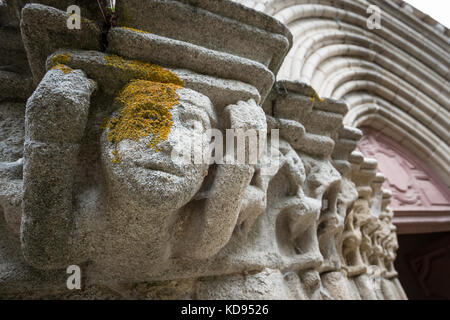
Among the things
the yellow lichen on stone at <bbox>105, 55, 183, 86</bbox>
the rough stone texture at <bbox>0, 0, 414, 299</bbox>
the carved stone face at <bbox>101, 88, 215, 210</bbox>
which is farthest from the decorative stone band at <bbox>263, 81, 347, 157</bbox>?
the carved stone face at <bbox>101, 88, 215, 210</bbox>

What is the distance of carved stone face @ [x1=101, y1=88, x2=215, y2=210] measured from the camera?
56cm

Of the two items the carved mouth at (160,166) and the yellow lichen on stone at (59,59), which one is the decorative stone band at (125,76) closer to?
the yellow lichen on stone at (59,59)

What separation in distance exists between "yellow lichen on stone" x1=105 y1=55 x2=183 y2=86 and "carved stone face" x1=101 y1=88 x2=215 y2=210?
0.17 m

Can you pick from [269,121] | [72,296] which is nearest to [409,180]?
[269,121]

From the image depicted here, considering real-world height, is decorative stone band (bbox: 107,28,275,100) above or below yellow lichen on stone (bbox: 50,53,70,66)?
above

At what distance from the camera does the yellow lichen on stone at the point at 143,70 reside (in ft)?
2.33

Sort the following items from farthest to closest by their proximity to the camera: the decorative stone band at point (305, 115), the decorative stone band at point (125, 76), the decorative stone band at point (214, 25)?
the decorative stone band at point (305, 115) < the decorative stone band at point (214, 25) < the decorative stone band at point (125, 76)

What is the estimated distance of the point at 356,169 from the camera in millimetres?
1621

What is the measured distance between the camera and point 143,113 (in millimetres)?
630

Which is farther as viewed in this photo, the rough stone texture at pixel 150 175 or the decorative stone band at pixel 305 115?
the decorative stone band at pixel 305 115

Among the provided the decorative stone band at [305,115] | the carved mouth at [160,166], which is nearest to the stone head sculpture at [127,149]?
the carved mouth at [160,166]

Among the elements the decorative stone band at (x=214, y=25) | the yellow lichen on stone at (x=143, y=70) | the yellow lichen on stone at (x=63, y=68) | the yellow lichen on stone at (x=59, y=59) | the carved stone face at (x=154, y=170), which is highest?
the decorative stone band at (x=214, y=25)

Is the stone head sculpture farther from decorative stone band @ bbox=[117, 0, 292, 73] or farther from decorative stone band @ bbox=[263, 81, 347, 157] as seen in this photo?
decorative stone band @ bbox=[263, 81, 347, 157]

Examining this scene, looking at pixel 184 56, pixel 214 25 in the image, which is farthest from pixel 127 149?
pixel 214 25
